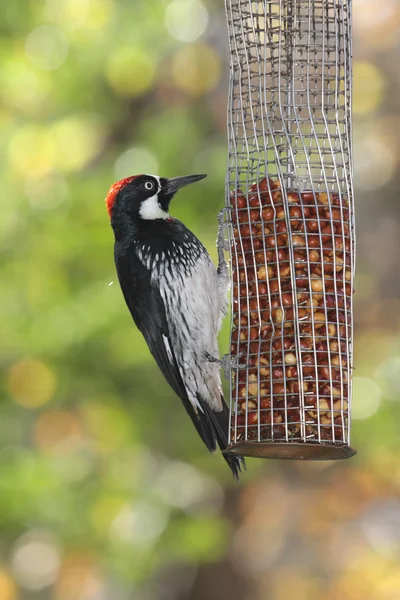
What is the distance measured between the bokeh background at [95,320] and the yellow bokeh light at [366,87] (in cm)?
155

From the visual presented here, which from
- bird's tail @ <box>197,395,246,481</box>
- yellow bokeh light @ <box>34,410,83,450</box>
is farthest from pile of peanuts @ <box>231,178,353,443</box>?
yellow bokeh light @ <box>34,410,83,450</box>

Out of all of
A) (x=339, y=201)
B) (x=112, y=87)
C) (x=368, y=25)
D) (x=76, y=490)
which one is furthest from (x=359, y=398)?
(x=368, y=25)

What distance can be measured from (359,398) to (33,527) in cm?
268

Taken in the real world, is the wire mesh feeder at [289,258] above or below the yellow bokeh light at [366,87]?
below

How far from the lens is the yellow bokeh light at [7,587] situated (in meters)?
9.20

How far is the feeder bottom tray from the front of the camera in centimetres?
405

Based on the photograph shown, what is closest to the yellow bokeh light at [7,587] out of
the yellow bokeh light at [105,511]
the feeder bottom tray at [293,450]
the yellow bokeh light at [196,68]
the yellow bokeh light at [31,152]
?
the yellow bokeh light at [105,511]

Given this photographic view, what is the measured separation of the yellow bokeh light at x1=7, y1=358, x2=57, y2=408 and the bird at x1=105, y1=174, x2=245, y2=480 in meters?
2.83

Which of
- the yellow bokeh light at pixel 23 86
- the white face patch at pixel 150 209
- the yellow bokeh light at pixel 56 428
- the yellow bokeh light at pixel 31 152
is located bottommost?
the yellow bokeh light at pixel 56 428

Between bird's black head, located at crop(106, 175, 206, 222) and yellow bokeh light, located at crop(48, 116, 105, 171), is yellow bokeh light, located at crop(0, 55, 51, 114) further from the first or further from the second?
bird's black head, located at crop(106, 175, 206, 222)

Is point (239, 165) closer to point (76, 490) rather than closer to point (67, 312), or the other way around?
point (67, 312)

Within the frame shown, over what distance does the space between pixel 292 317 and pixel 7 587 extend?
601 centimetres

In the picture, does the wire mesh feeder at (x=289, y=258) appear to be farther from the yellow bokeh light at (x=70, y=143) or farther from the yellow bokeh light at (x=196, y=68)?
the yellow bokeh light at (x=196, y=68)

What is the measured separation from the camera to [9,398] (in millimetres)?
8188
